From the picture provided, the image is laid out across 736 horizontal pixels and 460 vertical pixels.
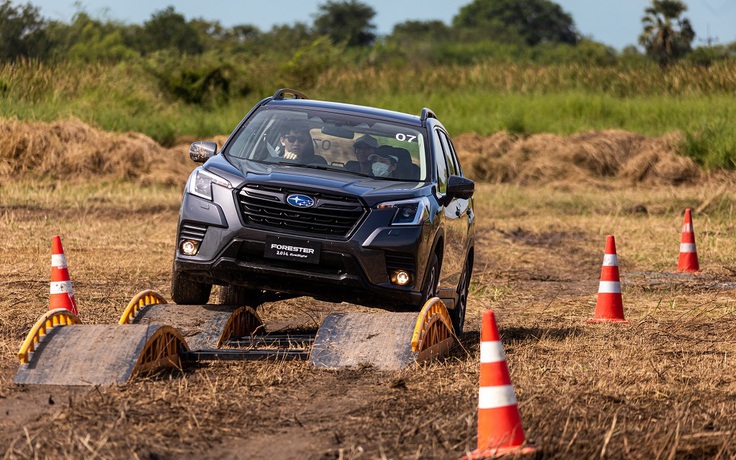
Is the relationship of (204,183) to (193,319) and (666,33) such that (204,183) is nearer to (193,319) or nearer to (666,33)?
(193,319)

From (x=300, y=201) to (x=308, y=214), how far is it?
0.33 ft

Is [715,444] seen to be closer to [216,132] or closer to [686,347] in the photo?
[686,347]

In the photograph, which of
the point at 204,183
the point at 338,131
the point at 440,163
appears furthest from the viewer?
the point at 440,163

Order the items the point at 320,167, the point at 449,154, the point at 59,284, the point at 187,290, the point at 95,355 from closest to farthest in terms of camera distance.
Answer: the point at 95,355 < the point at 187,290 < the point at 320,167 < the point at 59,284 < the point at 449,154

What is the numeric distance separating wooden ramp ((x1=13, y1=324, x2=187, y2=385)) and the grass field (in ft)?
Answer: 0.38

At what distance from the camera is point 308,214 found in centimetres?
813

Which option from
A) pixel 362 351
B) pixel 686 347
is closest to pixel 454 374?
pixel 362 351

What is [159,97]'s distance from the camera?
3394 cm

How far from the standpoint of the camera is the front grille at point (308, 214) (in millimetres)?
8117

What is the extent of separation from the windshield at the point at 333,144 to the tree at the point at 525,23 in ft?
290

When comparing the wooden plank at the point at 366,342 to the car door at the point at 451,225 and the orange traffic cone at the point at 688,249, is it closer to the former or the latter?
the car door at the point at 451,225

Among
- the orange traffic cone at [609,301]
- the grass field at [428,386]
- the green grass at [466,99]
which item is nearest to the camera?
the grass field at [428,386]

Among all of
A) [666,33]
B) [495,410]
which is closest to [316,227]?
[495,410]

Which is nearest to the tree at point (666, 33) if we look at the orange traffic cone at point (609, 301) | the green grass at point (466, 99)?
the green grass at point (466, 99)
